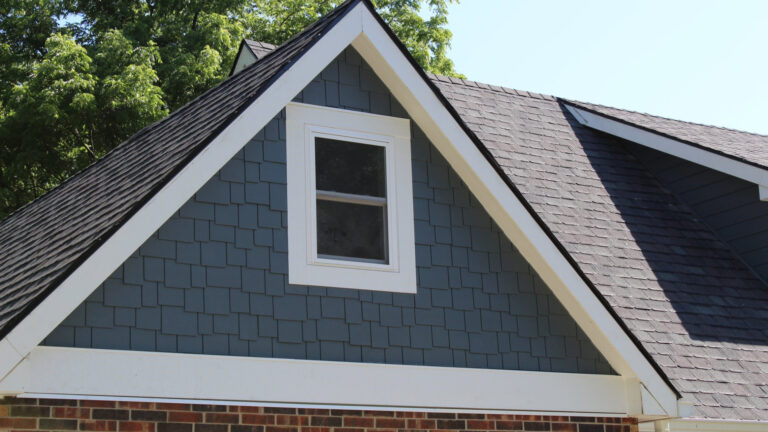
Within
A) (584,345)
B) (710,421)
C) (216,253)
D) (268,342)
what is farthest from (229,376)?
(710,421)

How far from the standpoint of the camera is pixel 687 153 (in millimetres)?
13414

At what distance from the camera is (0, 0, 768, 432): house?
768cm

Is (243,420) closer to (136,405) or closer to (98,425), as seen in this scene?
(136,405)

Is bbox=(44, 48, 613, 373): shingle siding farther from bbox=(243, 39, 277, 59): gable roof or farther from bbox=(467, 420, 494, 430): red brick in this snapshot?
bbox=(243, 39, 277, 59): gable roof

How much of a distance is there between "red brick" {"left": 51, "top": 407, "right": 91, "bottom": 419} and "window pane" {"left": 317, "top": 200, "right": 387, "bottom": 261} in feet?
7.36

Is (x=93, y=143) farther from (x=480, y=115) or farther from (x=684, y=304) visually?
(x=684, y=304)

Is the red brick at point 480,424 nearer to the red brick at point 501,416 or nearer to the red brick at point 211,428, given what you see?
the red brick at point 501,416

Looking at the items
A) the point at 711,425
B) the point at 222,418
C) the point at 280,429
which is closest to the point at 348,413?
the point at 280,429

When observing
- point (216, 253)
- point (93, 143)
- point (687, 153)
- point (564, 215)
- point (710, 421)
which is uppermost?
point (93, 143)

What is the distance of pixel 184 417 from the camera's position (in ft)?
25.6

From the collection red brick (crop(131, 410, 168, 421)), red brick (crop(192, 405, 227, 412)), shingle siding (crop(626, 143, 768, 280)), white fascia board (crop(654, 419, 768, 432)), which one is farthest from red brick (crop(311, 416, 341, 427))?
shingle siding (crop(626, 143, 768, 280))

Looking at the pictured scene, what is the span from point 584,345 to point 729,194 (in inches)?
176

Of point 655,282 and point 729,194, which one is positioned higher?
point 729,194

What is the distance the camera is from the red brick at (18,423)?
7.22 m
